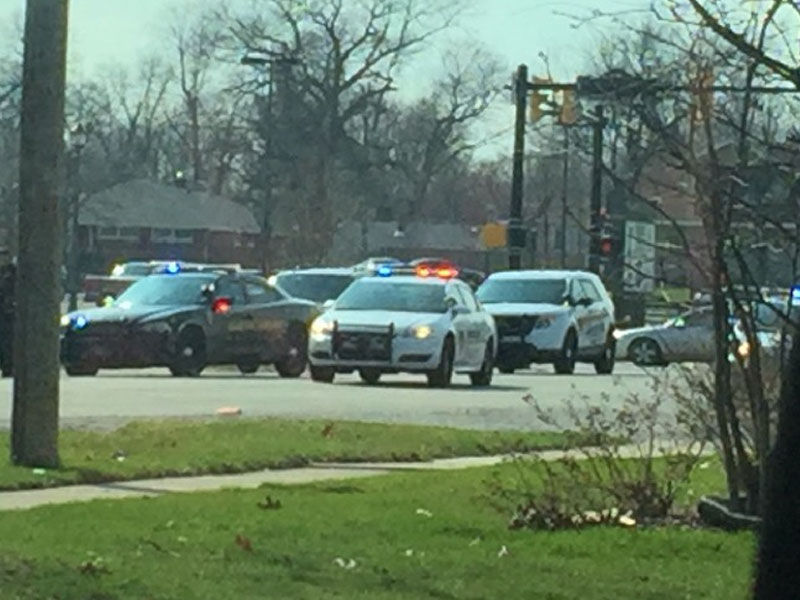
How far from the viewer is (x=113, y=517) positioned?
436 inches

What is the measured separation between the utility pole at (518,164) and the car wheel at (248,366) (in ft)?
28.4

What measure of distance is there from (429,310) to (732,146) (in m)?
17.9

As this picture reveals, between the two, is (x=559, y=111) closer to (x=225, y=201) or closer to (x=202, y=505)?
(x=202, y=505)

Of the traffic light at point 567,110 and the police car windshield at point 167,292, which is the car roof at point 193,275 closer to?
the police car windshield at point 167,292

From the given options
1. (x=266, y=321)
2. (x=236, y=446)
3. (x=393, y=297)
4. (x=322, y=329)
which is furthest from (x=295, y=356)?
(x=236, y=446)

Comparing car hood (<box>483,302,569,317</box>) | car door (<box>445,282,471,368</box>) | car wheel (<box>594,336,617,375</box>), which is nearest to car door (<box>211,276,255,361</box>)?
car door (<box>445,282,471,368</box>)

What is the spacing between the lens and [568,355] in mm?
35500

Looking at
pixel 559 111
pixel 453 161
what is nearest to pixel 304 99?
pixel 453 161

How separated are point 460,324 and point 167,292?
4.59 metres

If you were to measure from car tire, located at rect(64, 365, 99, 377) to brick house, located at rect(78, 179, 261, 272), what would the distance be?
61.1 metres

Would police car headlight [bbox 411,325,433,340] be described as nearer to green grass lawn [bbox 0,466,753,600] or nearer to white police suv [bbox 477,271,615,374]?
white police suv [bbox 477,271,615,374]

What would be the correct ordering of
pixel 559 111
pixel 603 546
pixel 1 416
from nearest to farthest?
pixel 603 546 → pixel 1 416 → pixel 559 111

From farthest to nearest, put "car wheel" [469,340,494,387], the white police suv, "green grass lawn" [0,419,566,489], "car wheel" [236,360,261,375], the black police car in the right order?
the white police suv → "car wheel" [236,360,261,375] → "car wheel" [469,340,494,387] → the black police car → "green grass lawn" [0,419,566,489]

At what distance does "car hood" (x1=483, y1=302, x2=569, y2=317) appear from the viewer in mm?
35375
